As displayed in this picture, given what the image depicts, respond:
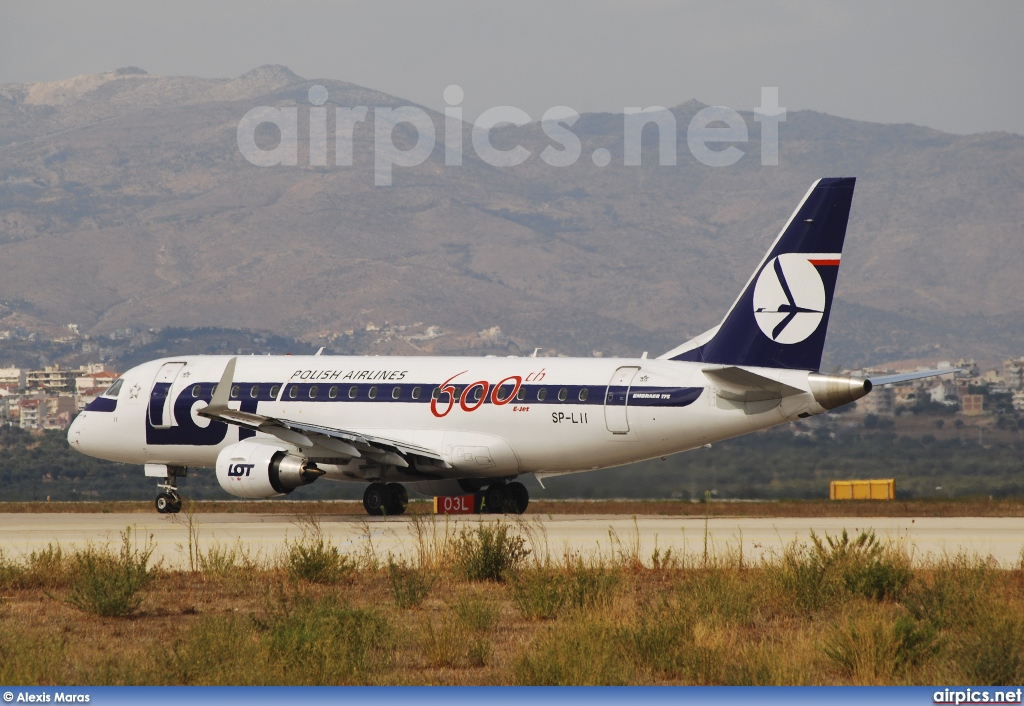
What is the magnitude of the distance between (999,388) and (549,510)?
4223 cm

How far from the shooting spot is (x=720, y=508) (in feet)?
149

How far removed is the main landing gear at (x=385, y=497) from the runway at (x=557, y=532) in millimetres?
628

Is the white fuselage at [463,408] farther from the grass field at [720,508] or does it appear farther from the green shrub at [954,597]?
the green shrub at [954,597]

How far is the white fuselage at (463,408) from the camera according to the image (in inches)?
1362

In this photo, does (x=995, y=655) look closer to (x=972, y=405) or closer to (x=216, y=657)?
(x=216, y=657)

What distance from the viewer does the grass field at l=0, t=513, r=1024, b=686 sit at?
13.6 metres

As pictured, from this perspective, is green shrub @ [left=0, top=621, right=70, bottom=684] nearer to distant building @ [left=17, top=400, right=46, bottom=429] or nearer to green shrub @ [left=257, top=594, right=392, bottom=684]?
green shrub @ [left=257, top=594, right=392, bottom=684]

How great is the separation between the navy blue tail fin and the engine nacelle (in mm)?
10567

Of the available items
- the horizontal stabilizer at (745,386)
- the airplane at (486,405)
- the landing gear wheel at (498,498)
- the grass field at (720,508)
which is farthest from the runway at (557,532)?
the horizontal stabilizer at (745,386)

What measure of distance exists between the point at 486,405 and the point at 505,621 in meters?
19.0

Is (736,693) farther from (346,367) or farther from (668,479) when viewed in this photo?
(668,479)

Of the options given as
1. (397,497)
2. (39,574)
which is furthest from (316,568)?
(397,497)

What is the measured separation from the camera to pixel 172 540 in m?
29.8

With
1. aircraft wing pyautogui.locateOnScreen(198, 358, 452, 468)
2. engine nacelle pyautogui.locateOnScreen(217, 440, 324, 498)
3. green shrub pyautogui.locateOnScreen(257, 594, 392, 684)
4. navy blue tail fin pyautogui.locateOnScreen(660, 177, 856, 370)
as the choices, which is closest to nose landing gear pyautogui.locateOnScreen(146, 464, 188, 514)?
aircraft wing pyautogui.locateOnScreen(198, 358, 452, 468)
